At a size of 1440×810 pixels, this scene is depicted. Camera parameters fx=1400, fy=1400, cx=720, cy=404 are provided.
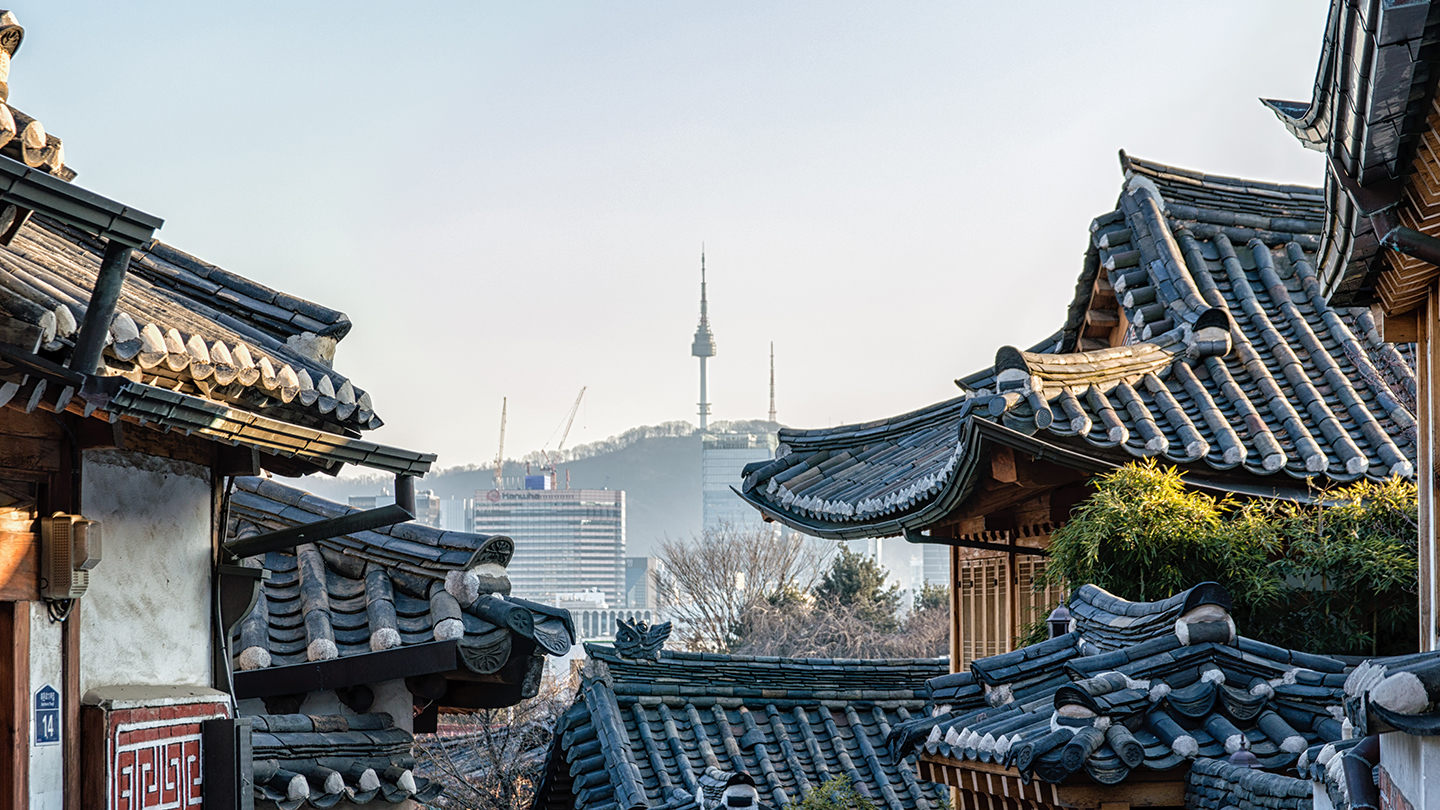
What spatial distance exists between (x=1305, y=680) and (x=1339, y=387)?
14.2 feet

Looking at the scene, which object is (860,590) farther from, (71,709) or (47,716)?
(47,716)

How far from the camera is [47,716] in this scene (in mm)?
Answer: 5117

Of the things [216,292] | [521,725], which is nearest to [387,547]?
[216,292]

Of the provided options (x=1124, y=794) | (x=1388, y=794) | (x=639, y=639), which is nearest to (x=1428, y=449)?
(x=1124, y=794)

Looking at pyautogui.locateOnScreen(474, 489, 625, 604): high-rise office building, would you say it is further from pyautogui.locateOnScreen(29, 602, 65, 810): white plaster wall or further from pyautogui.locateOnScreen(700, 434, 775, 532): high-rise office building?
pyautogui.locateOnScreen(29, 602, 65, 810): white plaster wall

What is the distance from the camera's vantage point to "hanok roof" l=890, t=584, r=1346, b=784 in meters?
6.05

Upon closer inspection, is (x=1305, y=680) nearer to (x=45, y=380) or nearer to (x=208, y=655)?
(x=208, y=655)

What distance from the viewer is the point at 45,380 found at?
4520mm

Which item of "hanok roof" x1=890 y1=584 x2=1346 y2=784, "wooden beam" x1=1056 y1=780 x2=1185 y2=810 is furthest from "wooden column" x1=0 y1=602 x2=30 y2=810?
"wooden beam" x1=1056 y1=780 x2=1185 y2=810


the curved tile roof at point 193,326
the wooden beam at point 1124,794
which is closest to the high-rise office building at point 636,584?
the curved tile roof at point 193,326

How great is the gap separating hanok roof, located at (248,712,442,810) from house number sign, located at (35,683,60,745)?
1.90m

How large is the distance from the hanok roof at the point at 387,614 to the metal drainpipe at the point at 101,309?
327cm

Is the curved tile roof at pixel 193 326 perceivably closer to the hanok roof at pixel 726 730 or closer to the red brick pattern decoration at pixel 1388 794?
the red brick pattern decoration at pixel 1388 794

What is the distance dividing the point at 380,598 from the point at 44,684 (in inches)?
114
